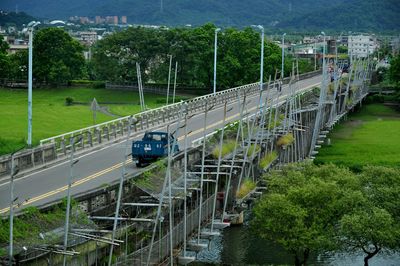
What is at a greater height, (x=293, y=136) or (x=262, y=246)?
(x=293, y=136)

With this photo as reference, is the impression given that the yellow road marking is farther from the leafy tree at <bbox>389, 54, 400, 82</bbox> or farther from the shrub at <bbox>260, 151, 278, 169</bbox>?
the leafy tree at <bbox>389, 54, 400, 82</bbox>

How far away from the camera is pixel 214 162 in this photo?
139ft

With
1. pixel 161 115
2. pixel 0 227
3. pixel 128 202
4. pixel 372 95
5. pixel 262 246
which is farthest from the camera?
pixel 372 95

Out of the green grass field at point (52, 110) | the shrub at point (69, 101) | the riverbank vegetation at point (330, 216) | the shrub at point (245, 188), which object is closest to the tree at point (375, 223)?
the riverbank vegetation at point (330, 216)

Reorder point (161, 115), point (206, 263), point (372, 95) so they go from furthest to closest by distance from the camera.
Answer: point (372, 95), point (161, 115), point (206, 263)

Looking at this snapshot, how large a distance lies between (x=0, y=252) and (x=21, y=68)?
8814cm

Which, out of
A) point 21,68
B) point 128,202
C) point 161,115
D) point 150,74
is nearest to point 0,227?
point 128,202

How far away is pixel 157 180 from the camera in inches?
1303

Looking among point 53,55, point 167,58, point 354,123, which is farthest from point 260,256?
point 53,55

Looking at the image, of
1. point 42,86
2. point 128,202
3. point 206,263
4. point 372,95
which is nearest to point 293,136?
point 206,263

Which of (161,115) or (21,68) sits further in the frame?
(21,68)

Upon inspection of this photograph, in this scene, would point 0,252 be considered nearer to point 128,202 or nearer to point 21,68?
point 128,202

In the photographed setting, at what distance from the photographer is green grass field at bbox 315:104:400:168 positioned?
74.2 m

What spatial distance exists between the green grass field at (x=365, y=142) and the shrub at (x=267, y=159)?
A: 56.7 ft
